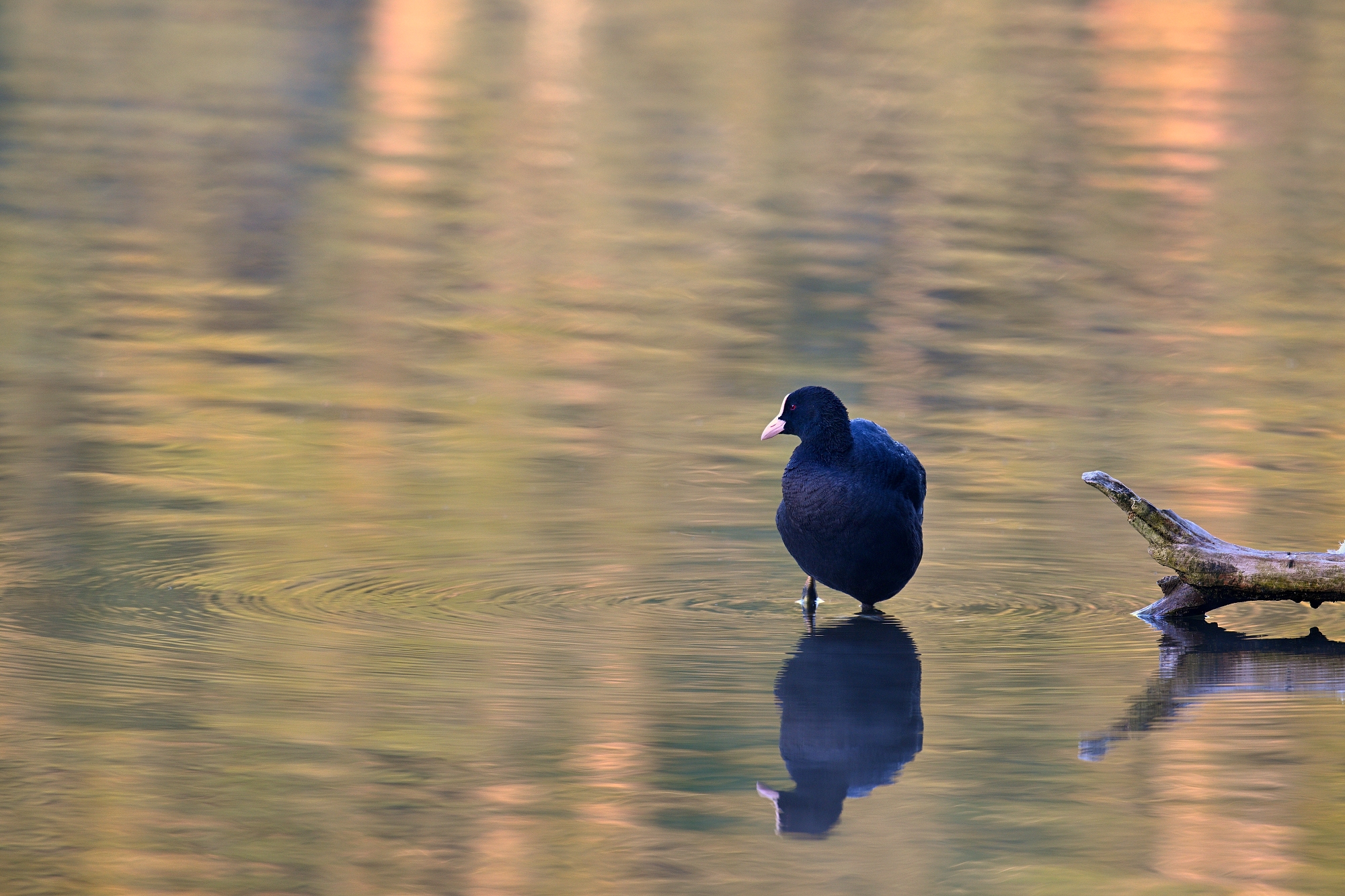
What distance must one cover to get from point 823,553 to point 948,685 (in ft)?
3.44

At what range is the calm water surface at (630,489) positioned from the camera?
658cm

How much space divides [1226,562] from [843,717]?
202 centimetres

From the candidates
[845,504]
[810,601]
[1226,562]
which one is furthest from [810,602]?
[1226,562]

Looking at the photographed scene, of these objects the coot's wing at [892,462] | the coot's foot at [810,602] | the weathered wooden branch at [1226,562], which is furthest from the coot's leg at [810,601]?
the weathered wooden branch at [1226,562]

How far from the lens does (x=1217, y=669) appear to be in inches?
332

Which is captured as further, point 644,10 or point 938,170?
point 644,10

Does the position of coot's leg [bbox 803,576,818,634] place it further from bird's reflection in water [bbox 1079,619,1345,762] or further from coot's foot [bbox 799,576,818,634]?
bird's reflection in water [bbox 1079,619,1345,762]

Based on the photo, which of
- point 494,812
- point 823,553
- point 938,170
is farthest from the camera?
point 938,170

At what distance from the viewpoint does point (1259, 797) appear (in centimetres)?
686

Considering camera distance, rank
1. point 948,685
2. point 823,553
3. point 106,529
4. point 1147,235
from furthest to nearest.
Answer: point 1147,235 → point 106,529 → point 823,553 → point 948,685

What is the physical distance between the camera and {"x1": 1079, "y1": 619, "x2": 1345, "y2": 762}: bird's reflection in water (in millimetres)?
7797

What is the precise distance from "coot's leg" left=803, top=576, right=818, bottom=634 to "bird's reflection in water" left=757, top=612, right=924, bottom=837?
6.6 inches

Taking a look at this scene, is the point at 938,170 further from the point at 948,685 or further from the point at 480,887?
the point at 480,887

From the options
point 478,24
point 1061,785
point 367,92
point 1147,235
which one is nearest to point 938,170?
point 1147,235
